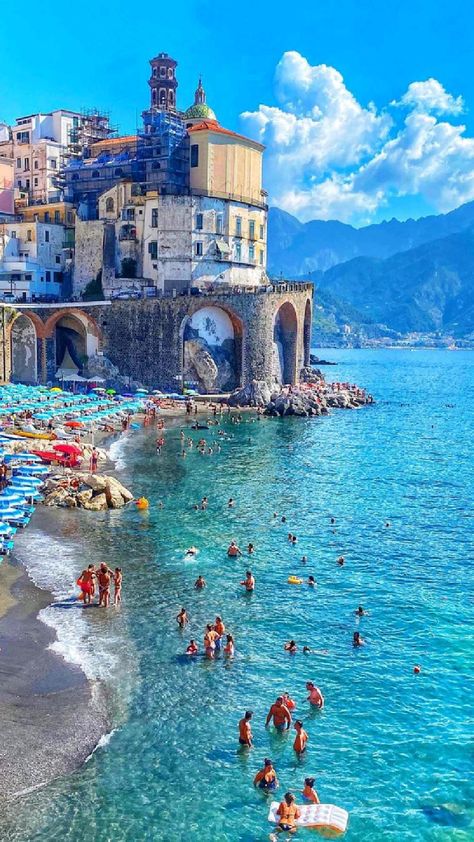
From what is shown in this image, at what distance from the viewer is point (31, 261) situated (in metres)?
87.8

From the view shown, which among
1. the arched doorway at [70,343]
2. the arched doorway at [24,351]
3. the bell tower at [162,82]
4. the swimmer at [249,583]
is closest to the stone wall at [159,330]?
the arched doorway at [24,351]

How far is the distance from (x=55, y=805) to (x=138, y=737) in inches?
123

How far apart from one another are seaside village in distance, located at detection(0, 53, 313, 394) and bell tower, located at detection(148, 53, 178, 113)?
0.34 meters

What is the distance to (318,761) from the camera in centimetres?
1819

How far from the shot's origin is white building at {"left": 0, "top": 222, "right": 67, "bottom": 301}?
8675cm

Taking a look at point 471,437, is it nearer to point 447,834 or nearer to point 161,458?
point 161,458

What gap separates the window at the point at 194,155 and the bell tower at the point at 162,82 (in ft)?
45.1

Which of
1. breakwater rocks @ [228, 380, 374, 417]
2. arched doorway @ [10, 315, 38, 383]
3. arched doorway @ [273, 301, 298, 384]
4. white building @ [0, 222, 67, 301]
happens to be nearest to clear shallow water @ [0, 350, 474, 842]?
breakwater rocks @ [228, 380, 374, 417]

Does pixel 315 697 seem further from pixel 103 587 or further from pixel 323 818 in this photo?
pixel 103 587

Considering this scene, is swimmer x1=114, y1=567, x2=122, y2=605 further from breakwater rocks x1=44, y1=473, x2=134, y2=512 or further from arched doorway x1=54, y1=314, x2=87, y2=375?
arched doorway x1=54, y1=314, x2=87, y2=375

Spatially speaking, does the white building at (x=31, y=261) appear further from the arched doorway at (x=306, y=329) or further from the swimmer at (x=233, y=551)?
the swimmer at (x=233, y=551)

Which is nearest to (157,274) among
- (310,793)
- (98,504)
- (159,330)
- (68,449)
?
(159,330)

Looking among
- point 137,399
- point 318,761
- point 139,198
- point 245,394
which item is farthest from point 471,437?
point 318,761

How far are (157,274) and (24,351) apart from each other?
54.2ft
